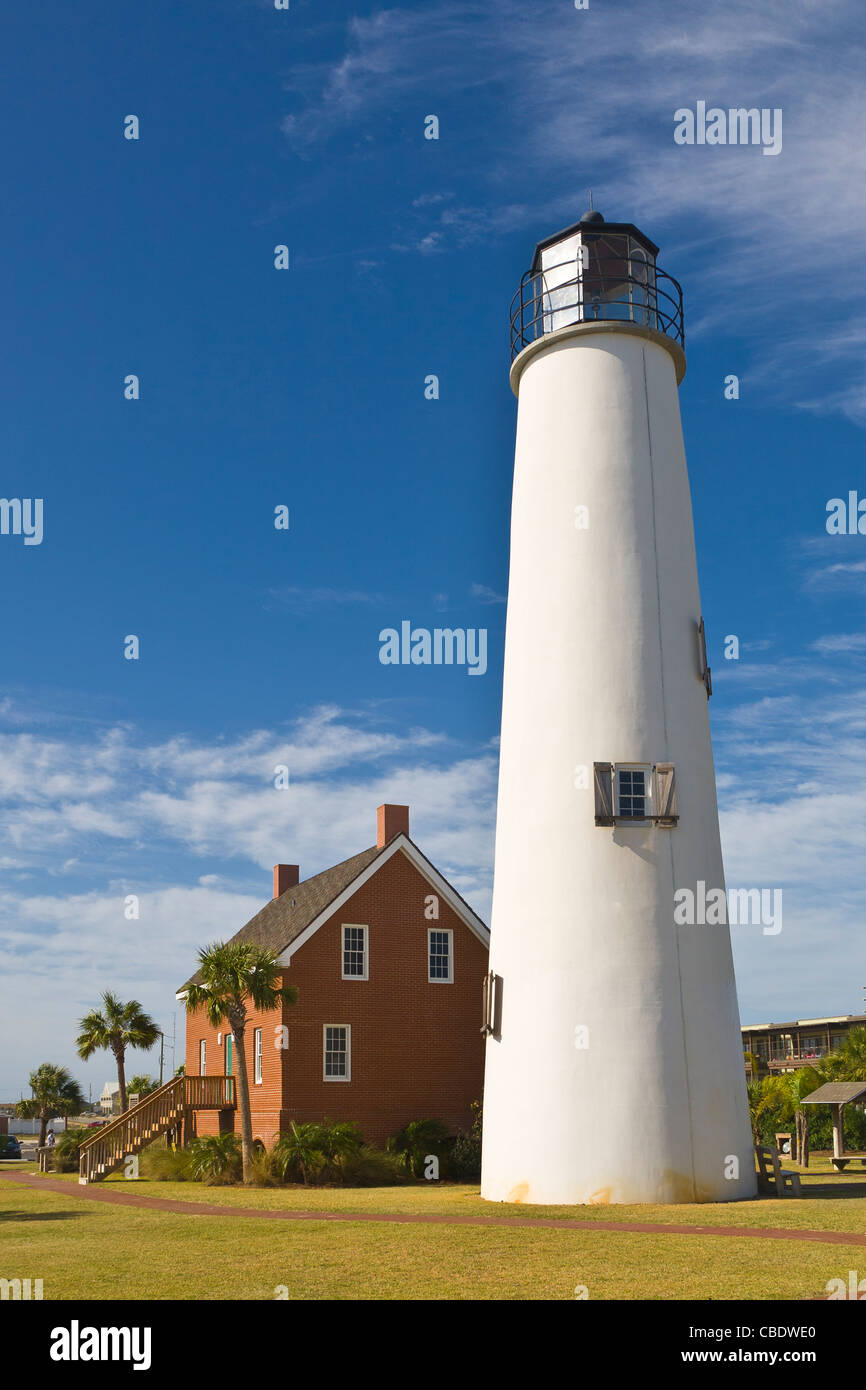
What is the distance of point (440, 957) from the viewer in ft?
111

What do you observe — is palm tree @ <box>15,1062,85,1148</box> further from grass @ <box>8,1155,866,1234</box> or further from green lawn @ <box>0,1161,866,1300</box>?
green lawn @ <box>0,1161,866,1300</box>

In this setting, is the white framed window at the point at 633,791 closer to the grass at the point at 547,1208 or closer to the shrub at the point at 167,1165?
the grass at the point at 547,1208

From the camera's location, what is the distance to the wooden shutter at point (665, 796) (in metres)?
20.5

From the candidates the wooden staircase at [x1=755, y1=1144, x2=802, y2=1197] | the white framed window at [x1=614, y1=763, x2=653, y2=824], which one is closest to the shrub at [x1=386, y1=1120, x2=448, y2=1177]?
the wooden staircase at [x1=755, y1=1144, x2=802, y2=1197]

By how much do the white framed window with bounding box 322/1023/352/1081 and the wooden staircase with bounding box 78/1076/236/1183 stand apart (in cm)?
463

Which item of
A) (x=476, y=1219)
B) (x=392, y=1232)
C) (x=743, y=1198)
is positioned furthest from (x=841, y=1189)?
(x=392, y=1232)

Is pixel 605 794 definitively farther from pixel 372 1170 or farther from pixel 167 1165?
pixel 167 1165

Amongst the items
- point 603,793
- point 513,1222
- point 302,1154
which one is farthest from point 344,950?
point 513,1222

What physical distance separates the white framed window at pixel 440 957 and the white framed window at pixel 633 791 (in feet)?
47.6

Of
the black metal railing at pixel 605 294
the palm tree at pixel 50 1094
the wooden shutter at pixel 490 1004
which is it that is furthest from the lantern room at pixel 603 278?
the palm tree at pixel 50 1094
